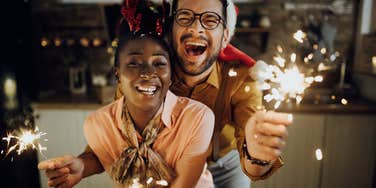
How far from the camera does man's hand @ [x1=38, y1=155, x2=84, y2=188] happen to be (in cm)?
78

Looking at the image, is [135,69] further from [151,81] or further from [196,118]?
[196,118]

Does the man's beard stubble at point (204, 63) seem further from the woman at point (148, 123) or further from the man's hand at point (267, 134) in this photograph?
the man's hand at point (267, 134)

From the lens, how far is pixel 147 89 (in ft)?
2.60

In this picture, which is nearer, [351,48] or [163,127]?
[163,127]

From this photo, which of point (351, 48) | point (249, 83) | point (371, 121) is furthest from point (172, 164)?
point (351, 48)

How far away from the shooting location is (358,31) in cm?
249

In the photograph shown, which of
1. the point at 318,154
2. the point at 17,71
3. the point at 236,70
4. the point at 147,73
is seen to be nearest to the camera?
the point at 147,73

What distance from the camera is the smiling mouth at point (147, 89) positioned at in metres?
0.79

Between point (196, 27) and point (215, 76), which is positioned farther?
point (215, 76)

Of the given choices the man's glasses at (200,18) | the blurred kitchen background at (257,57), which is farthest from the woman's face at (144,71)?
the blurred kitchen background at (257,57)

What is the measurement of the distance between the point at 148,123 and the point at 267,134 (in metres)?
0.33

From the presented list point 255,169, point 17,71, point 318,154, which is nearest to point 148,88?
point 255,169

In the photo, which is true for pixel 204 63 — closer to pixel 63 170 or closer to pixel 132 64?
pixel 132 64

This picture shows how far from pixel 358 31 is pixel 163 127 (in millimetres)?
2245
